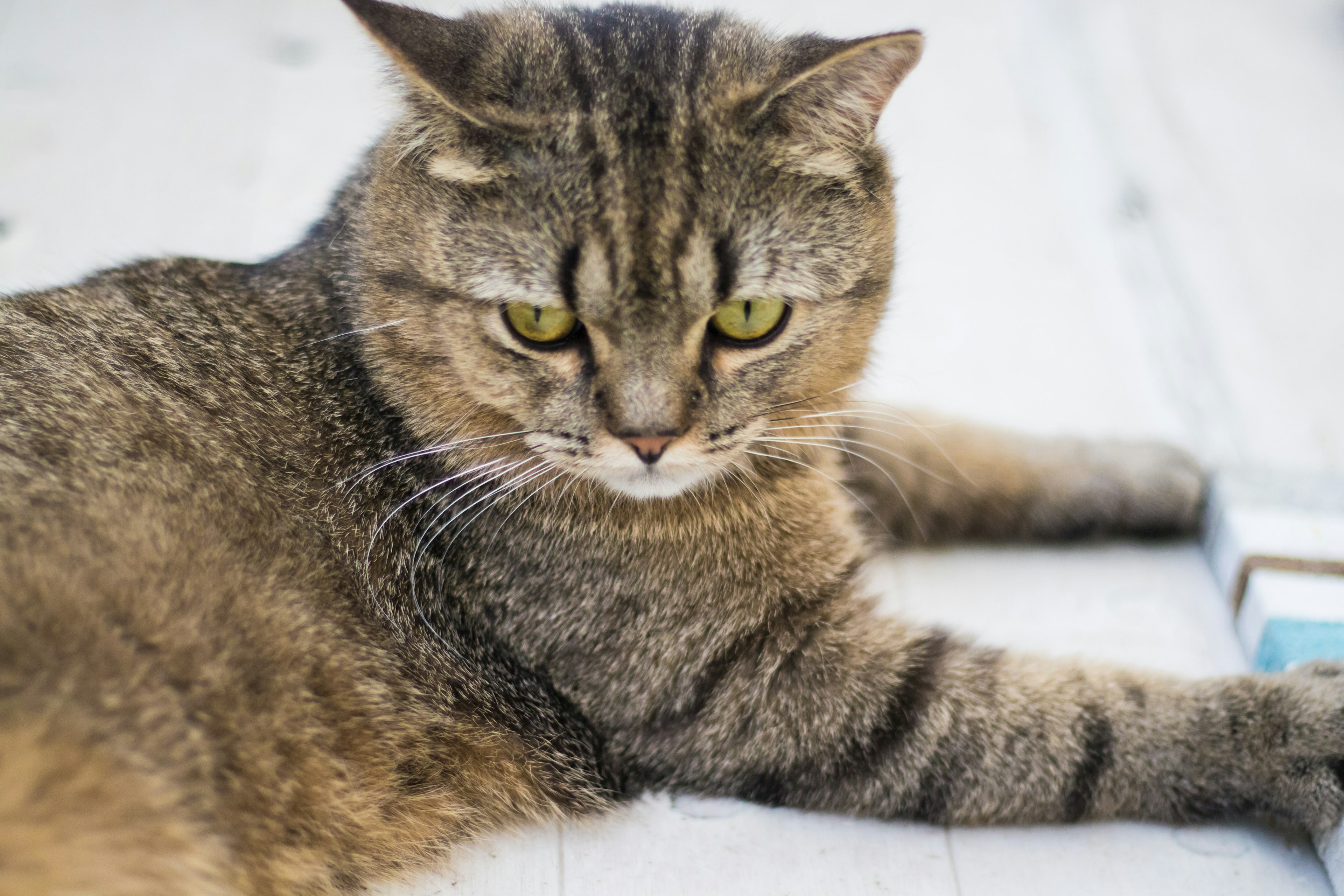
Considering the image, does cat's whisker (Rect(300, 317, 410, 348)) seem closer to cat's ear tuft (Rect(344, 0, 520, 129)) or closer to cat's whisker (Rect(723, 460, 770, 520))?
cat's ear tuft (Rect(344, 0, 520, 129))

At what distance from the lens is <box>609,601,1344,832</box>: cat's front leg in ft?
4.61

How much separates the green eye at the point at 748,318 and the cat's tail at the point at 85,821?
0.84m

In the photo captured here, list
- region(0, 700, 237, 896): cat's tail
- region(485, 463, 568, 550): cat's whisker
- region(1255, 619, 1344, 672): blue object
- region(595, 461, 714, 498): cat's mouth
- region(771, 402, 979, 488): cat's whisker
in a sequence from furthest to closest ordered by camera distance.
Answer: region(771, 402, 979, 488): cat's whisker → region(1255, 619, 1344, 672): blue object → region(485, 463, 568, 550): cat's whisker → region(595, 461, 714, 498): cat's mouth → region(0, 700, 237, 896): cat's tail

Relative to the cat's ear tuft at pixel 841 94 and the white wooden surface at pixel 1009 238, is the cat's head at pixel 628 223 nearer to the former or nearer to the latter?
the cat's ear tuft at pixel 841 94

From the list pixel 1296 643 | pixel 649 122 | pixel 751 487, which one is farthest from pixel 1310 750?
pixel 649 122

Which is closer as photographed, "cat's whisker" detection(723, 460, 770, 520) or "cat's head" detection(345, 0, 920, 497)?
"cat's head" detection(345, 0, 920, 497)

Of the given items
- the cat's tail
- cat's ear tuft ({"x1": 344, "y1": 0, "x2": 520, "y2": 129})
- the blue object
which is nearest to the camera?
the cat's tail

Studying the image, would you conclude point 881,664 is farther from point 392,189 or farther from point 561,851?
point 392,189

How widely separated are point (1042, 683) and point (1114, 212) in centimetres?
140

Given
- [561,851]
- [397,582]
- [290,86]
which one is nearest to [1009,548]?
[561,851]

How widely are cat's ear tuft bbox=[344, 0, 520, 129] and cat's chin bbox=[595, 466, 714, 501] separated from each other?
1.51 feet

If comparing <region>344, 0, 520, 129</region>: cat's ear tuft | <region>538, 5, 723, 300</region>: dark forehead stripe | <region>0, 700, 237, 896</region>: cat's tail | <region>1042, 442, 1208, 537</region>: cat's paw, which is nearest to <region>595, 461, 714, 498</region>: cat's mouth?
<region>538, 5, 723, 300</region>: dark forehead stripe

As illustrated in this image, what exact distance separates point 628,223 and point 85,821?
89 centimetres

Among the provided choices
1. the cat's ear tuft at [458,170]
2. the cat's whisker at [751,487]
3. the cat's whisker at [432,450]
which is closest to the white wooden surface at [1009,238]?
the cat's ear tuft at [458,170]
